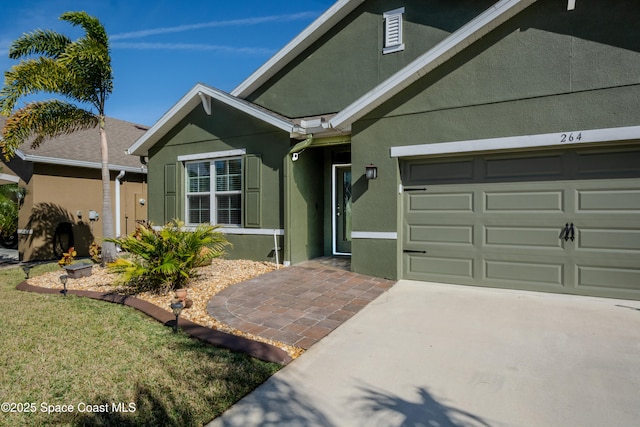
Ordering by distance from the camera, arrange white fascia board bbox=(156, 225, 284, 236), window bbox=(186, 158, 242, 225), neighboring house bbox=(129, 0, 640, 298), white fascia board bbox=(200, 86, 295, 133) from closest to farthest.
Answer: neighboring house bbox=(129, 0, 640, 298) → white fascia board bbox=(200, 86, 295, 133) → white fascia board bbox=(156, 225, 284, 236) → window bbox=(186, 158, 242, 225)

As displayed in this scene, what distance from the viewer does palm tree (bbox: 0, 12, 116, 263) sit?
25.4 feet

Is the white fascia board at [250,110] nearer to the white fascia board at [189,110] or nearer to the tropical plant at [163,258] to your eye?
the white fascia board at [189,110]

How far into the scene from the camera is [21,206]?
1052 centimetres

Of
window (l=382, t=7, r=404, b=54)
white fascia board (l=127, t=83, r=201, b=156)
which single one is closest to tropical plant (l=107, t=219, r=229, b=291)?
white fascia board (l=127, t=83, r=201, b=156)

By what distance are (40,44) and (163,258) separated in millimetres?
6353

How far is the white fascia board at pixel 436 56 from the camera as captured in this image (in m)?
5.45

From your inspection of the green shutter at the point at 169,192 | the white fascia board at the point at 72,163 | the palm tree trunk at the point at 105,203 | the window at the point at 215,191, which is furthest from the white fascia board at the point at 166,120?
the white fascia board at the point at 72,163

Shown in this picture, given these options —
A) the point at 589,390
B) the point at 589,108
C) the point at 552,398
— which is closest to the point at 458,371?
the point at 552,398

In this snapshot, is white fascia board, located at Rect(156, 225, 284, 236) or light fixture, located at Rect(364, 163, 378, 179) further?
white fascia board, located at Rect(156, 225, 284, 236)

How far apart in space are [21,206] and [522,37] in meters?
12.8

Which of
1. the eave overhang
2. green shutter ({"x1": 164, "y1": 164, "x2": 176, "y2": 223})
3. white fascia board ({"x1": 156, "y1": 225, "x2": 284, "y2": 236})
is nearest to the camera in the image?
white fascia board ({"x1": 156, "y1": 225, "x2": 284, "y2": 236})

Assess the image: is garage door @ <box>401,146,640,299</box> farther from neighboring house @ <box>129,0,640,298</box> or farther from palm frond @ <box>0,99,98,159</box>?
palm frond @ <box>0,99,98,159</box>

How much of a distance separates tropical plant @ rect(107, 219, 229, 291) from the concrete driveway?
287 cm

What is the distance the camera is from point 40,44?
323 inches
